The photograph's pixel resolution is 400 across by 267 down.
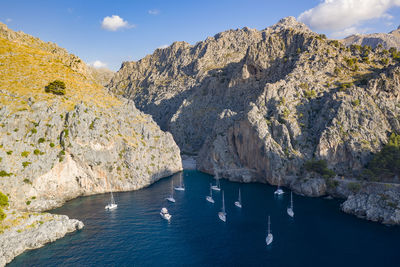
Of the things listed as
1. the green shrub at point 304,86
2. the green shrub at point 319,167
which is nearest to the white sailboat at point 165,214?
the green shrub at point 319,167

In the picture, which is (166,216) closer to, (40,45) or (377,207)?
(377,207)

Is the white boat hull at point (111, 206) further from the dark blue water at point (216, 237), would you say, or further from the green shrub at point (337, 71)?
the green shrub at point (337, 71)

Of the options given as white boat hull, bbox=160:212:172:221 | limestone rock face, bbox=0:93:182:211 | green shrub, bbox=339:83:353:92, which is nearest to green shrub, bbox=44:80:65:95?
limestone rock face, bbox=0:93:182:211

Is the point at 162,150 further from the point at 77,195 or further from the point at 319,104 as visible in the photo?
the point at 319,104

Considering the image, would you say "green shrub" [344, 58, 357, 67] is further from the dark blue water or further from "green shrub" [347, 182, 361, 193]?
the dark blue water

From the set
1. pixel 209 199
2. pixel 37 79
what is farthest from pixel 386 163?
pixel 37 79

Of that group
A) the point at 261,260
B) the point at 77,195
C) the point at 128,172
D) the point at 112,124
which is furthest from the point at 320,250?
the point at 112,124

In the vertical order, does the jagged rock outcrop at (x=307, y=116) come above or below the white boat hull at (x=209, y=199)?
above
